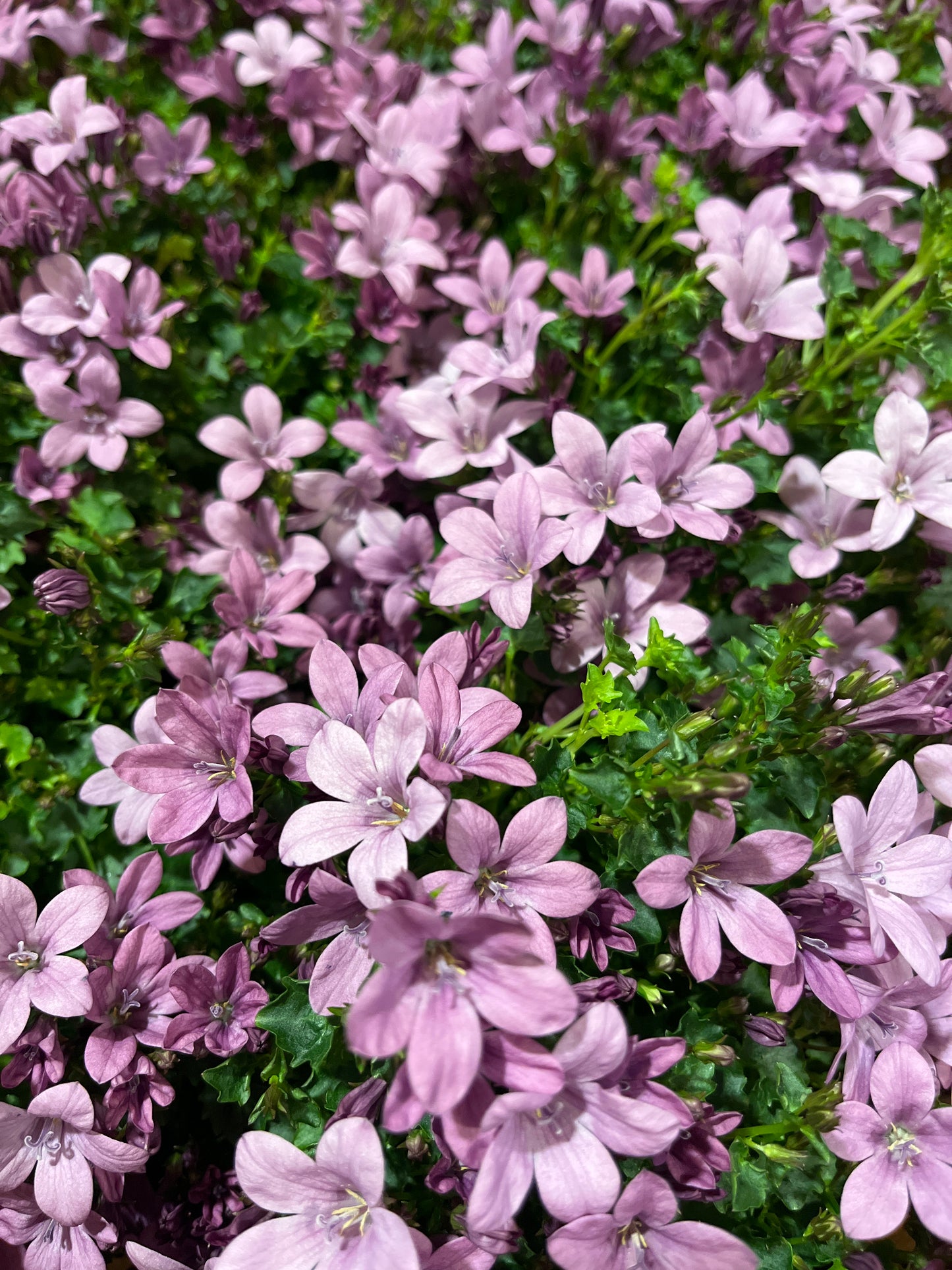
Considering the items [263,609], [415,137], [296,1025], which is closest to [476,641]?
[263,609]

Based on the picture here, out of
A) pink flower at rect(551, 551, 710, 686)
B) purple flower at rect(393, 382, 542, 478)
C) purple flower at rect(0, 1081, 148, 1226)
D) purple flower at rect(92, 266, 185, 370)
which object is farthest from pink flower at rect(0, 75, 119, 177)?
purple flower at rect(0, 1081, 148, 1226)

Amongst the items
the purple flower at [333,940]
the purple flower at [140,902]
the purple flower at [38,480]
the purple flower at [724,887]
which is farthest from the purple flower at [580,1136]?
the purple flower at [38,480]

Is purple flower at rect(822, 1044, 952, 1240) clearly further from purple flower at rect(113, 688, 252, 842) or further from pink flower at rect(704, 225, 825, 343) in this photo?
pink flower at rect(704, 225, 825, 343)

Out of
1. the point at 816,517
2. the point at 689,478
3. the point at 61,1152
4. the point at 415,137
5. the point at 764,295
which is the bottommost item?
the point at 61,1152

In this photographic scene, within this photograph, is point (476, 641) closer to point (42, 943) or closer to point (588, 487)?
point (588, 487)

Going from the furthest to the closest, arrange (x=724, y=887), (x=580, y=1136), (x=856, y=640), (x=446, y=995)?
(x=856, y=640) < (x=724, y=887) < (x=580, y=1136) < (x=446, y=995)

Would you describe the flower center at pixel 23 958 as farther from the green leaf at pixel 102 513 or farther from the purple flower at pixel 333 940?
the green leaf at pixel 102 513
